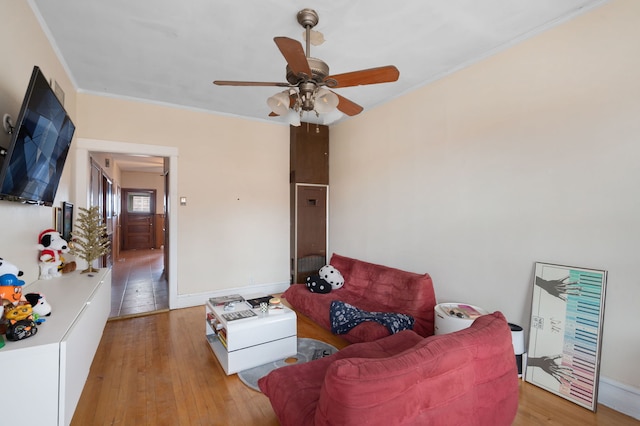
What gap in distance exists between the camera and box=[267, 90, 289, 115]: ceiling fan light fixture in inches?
77.6

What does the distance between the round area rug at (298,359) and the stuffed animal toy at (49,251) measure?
1.80 m

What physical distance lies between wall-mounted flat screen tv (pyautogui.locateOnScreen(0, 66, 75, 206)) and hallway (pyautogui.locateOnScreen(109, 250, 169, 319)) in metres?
2.19

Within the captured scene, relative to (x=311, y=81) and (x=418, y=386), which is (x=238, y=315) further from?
(x=311, y=81)

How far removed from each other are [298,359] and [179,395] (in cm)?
97

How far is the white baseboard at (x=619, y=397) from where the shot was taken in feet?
6.07

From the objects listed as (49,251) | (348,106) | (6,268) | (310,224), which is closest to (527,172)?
(348,106)

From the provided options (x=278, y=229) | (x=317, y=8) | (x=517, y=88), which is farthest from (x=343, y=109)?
(x=278, y=229)

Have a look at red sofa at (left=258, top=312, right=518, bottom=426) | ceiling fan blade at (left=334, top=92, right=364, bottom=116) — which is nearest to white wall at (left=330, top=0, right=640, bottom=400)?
red sofa at (left=258, top=312, right=518, bottom=426)

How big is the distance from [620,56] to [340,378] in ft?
9.00

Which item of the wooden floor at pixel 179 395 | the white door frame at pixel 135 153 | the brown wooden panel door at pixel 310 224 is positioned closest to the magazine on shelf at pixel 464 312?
the wooden floor at pixel 179 395

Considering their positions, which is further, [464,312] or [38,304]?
[464,312]

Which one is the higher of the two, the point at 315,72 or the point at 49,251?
the point at 315,72

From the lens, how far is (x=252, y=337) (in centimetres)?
240

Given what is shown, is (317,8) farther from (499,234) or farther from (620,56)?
(499,234)
